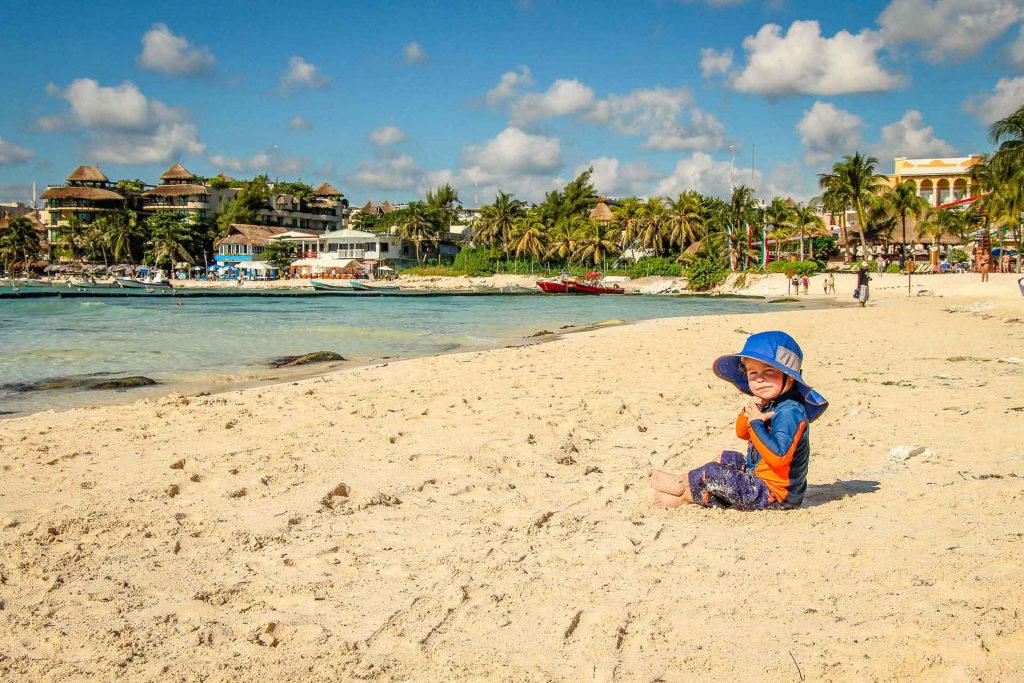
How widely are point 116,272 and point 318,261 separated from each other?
78.9 ft

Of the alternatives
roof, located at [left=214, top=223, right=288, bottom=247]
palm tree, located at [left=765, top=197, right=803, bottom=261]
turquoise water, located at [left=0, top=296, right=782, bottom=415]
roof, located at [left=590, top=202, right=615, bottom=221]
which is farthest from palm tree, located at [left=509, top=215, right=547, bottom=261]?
turquoise water, located at [left=0, top=296, right=782, bottom=415]

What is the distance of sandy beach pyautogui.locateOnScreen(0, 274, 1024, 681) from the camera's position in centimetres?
297

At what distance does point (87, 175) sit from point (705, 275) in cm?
8670

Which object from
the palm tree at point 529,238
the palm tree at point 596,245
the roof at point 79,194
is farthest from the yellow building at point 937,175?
the roof at point 79,194

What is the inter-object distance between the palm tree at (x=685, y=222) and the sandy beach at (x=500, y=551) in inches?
2829

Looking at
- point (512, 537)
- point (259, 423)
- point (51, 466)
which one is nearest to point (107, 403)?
point (259, 423)

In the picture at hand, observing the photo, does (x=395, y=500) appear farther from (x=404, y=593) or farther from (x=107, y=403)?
(x=107, y=403)

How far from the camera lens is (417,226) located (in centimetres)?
8981

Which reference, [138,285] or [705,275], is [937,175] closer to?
[705,275]

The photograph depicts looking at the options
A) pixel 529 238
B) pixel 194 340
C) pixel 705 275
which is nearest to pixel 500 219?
pixel 529 238

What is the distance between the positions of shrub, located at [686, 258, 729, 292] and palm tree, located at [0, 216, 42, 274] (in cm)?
7818

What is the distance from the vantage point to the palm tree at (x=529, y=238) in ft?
282

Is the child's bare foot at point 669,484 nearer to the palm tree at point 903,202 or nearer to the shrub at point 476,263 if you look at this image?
the palm tree at point 903,202

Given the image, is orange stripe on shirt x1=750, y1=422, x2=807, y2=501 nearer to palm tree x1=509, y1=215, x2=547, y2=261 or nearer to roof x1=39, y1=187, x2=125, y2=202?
palm tree x1=509, y1=215, x2=547, y2=261
